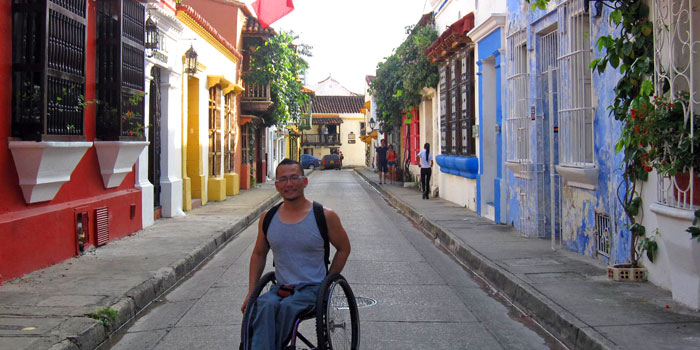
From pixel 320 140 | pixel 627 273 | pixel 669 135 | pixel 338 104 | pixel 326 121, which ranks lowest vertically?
pixel 627 273

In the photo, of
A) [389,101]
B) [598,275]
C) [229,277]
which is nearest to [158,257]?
[229,277]

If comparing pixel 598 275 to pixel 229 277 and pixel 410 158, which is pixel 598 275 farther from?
pixel 410 158

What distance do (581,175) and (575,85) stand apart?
4.02ft

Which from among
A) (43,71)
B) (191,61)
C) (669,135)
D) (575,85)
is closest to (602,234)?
(575,85)

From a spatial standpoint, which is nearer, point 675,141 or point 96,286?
point 675,141

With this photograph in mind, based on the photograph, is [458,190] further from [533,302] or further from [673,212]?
[673,212]

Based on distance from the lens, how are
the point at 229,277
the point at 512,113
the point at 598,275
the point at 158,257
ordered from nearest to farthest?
the point at 598,275, the point at 229,277, the point at 158,257, the point at 512,113

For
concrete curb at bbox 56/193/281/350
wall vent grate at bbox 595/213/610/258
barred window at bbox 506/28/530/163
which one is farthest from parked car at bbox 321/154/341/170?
wall vent grate at bbox 595/213/610/258

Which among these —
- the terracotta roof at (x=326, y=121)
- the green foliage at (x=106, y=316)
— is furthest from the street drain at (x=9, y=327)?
the terracotta roof at (x=326, y=121)

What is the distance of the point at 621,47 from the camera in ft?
23.4

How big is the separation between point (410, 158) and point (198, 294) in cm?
2156

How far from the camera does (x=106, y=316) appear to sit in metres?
6.26

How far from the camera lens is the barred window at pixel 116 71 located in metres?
10.5

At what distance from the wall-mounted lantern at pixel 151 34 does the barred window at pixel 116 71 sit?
99cm
